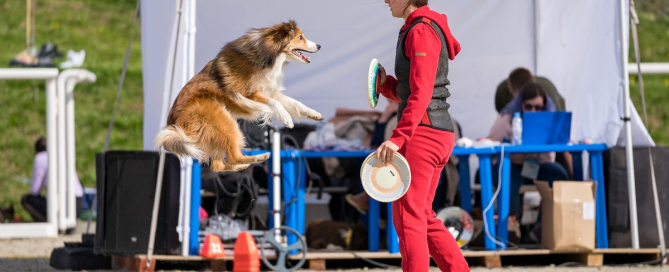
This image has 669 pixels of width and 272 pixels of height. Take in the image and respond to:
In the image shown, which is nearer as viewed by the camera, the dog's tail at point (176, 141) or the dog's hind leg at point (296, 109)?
the dog's tail at point (176, 141)

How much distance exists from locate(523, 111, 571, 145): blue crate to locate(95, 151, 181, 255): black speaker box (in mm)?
2455

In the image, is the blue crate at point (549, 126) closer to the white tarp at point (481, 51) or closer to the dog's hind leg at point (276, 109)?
the white tarp at point (481, 51)

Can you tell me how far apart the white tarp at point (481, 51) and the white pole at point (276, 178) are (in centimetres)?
86

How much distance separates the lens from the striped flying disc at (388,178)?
3.40 m

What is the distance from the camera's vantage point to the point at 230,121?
136 inches

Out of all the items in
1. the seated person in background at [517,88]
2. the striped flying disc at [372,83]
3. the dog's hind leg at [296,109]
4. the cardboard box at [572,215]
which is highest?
the seated person in background at [517,88]

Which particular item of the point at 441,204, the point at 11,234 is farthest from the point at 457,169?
the point at 11,234

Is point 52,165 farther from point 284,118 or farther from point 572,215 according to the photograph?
point 284,118

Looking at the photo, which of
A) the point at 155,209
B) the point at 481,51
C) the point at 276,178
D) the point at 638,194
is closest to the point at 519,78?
the point at 481,51

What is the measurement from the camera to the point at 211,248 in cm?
555

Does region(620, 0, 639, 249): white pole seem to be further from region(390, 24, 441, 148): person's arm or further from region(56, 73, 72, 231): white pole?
region(56, 73, 72, 231): white pole

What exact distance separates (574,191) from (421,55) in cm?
277

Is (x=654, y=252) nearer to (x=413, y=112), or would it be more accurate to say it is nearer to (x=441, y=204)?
(x=441, y=204)

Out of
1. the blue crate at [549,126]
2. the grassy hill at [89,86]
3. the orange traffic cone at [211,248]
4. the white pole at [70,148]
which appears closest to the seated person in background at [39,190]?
the white pole at [70,148]
